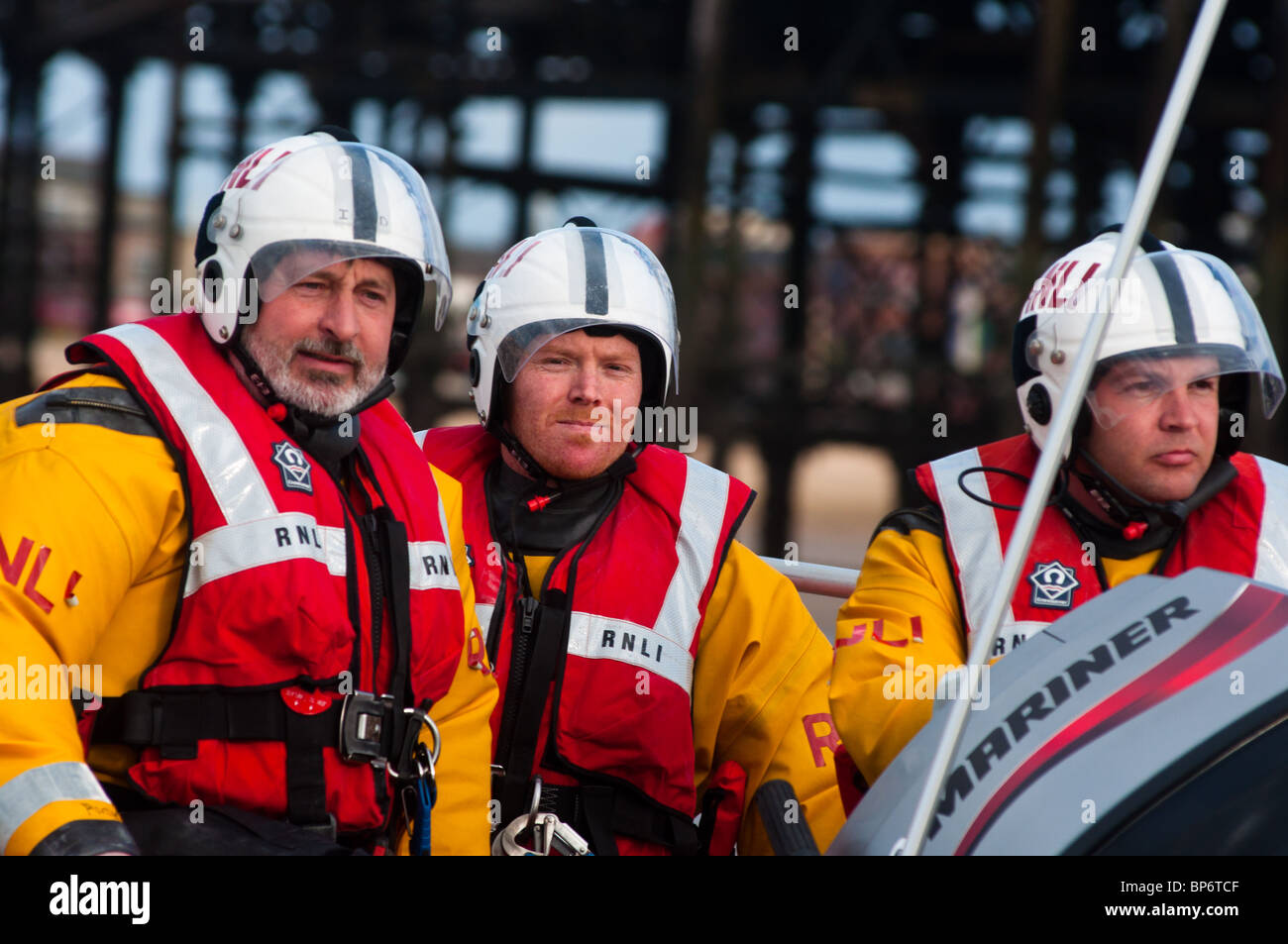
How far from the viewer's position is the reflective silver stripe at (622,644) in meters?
3.67

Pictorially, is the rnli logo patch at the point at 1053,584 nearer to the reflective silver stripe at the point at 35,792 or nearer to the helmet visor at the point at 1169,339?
the helmet visor at the point at 1169,339

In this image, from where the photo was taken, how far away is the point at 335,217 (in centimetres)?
320

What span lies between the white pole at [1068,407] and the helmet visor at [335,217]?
62.3 inches

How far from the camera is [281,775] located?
9.46 ft

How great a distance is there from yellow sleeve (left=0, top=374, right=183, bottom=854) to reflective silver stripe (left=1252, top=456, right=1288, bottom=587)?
2403mm

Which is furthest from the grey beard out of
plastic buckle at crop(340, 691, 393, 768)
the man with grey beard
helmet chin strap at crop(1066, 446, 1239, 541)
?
helmet chin strap at crop(1066, 446, 1239, 541)

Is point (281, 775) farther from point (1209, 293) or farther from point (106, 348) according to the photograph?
point (1209, 293)

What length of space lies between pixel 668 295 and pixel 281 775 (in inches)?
67.6

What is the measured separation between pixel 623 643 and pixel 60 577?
146 cm

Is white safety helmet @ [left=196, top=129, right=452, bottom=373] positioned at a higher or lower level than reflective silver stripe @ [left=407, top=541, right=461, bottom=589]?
higher

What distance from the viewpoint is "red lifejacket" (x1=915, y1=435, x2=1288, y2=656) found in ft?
11.3
